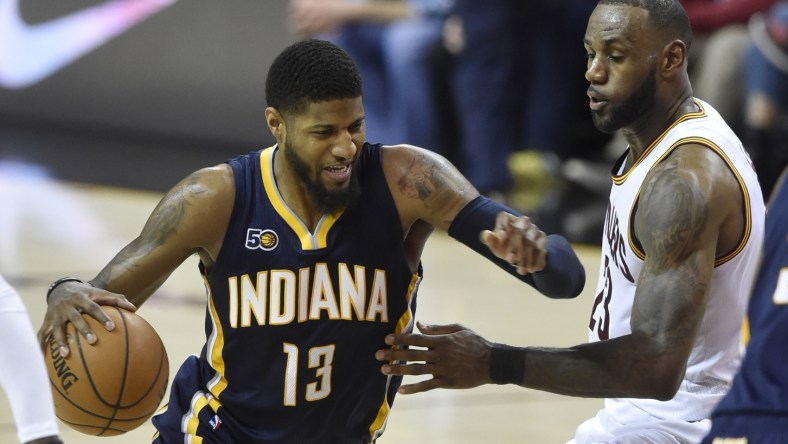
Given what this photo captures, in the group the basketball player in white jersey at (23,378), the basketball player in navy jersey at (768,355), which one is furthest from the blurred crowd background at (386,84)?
the basketball player in white jersey at (23,378)

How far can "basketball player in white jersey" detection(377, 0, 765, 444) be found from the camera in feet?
12.2

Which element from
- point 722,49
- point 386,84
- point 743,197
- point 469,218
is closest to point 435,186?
point 469,218

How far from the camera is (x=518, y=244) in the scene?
381 centimetres

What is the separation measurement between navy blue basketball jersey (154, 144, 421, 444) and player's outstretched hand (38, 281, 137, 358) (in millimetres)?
338

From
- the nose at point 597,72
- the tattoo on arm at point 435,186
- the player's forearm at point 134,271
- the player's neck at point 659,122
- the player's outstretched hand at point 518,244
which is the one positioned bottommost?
the player's forearm at point 134,271

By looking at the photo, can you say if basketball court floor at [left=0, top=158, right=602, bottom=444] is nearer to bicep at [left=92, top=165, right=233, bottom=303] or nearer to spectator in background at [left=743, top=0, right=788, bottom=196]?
spectator in background at [left=743, top=0, right=788, bottom=196]

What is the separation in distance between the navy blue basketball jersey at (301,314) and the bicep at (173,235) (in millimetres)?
60

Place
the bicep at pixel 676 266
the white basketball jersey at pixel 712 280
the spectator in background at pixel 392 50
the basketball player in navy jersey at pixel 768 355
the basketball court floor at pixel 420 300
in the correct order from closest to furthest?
1. the basketball player in navy jersey at pixel 768 355
2. the bicep at pixel 676 266
3. the white basketball jersey at pixel 712 280
4. the basketball court floor at pixel 420 300
5. the spectator in background at pixel 392 50

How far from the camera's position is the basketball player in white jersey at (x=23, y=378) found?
357cm

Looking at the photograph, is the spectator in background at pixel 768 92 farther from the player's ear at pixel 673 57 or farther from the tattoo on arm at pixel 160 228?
the tattoo on arm at pixel 160 228

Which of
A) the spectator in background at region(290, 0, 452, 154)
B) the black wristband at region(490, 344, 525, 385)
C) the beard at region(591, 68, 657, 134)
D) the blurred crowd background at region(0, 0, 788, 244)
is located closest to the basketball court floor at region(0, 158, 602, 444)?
the blurred crowd background at region(0, 0, 788, 244)

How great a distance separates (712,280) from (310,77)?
4.35 feet

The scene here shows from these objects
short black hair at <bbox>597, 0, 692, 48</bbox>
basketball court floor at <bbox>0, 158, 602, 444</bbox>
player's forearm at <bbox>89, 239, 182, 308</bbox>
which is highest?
short black hair at <bbox>597, 0, 692, 48</bbox>

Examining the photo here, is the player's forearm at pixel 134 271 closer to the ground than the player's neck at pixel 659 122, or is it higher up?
closer to the ground
